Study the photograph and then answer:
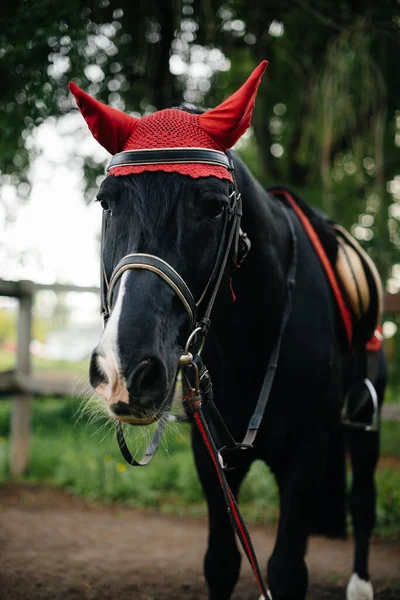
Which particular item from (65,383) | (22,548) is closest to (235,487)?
(22,548)

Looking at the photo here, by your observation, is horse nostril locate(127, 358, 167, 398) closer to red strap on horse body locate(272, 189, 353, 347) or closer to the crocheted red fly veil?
the crocheted red fly veil

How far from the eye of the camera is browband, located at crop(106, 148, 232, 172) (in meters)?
1.76

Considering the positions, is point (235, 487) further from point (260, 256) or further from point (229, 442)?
point (260, 256)

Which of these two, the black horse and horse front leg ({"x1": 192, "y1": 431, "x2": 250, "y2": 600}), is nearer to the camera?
the black horse

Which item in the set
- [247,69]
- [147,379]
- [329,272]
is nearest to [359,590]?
[329,272]

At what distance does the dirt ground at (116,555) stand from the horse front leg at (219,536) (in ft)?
2.25

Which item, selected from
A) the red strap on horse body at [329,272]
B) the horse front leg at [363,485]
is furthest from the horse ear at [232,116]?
the horse front leg at [363,485]

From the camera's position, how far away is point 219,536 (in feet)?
8.38

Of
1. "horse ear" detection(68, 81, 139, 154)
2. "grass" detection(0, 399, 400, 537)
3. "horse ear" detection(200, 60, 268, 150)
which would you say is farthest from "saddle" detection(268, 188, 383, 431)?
"grass" detection(0, 399, 400, 537)

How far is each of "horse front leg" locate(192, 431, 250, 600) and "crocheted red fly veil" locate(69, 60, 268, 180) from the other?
1341 millimetres

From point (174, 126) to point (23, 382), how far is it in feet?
14.4

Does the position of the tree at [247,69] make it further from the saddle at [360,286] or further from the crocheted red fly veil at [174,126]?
the crocheted red fly veil at [174,126]

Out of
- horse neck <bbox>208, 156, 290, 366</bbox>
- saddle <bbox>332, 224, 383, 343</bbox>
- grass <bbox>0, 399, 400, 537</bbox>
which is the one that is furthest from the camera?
grass <bbox>0, 399, 400, 537</bbox>

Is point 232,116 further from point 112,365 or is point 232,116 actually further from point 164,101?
point 164,101
